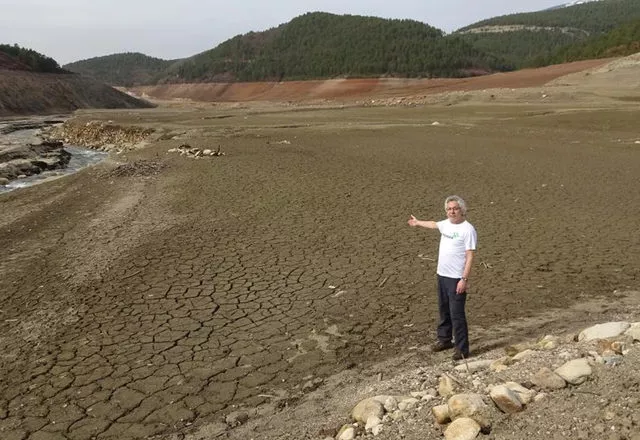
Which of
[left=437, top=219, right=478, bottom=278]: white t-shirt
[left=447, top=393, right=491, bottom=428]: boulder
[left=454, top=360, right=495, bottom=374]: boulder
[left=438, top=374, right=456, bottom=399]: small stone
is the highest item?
[left=437, top=219, right=478, bottom=278]: white t-shirt

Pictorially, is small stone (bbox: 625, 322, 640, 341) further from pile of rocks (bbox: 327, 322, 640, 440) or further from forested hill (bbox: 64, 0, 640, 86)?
forested hill (bbox: 64, 0, 640, 86)

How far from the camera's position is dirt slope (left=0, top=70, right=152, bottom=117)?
7000 centimetres

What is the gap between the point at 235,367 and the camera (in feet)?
19.5

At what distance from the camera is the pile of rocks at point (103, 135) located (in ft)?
106

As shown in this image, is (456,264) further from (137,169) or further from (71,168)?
(71,168)

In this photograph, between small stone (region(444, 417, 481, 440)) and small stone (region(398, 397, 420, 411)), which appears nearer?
small stone (region(444, 417, 481, 440))

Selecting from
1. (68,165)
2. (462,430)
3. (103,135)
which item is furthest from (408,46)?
(462,430)

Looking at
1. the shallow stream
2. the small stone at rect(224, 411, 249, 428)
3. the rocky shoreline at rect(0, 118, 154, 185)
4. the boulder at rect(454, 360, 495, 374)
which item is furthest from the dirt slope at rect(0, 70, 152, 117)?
the boulder at rect(454, 360, 495, 374)

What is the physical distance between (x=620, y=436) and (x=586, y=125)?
26.0m

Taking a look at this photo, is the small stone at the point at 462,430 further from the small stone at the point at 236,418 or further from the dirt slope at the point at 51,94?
the dirt slope at the point at 51,94

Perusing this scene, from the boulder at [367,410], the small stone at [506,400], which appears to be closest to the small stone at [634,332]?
the small stone at [506,400]

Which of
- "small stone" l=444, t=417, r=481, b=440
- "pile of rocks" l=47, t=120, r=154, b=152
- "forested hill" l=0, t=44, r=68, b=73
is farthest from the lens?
"forested hill" l=0, t=44, r=68, b=73

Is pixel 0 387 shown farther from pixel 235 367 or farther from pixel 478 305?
pixel 478 305

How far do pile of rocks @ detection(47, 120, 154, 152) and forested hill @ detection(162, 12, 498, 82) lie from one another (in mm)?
61023
